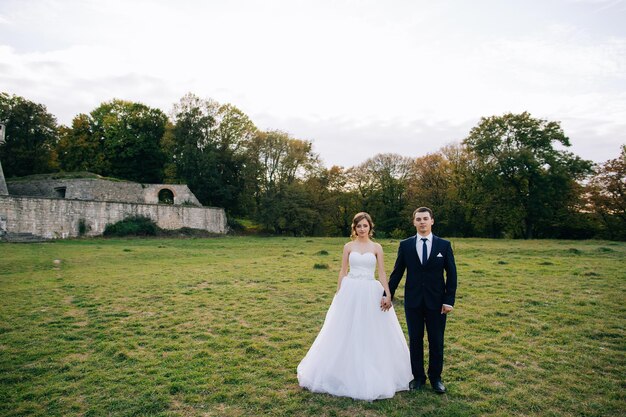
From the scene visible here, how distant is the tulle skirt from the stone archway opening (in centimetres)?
4049

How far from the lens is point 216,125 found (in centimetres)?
4631

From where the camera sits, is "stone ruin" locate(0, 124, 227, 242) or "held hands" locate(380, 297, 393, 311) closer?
"held hands" locate(380, 297, 393, 311)

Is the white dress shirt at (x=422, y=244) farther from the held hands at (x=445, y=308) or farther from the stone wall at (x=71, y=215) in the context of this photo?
the stone wall at (x=71, y=215)

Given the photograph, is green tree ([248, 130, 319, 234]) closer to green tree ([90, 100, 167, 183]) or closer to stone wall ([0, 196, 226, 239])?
stone wall ([0, 196, 226, 239])

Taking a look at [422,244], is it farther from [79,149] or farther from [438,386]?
[79,149]

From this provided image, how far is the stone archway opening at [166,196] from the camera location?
138 feet

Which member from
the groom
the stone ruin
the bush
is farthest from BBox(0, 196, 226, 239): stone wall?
the groom

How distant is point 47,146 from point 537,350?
58.2m

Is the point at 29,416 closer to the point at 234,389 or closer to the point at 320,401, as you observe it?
the point at 234,389

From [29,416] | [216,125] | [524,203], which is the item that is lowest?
[29,416]

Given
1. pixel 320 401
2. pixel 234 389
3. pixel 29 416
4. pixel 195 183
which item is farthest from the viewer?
pixel 195 183

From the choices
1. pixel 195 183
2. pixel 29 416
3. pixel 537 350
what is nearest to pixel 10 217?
pixel 195 183

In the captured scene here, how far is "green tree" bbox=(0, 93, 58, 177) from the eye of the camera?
1750 inches

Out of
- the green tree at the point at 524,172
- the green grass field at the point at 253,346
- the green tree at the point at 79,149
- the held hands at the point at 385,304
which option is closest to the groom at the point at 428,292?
the held hands at the point at 385,304
